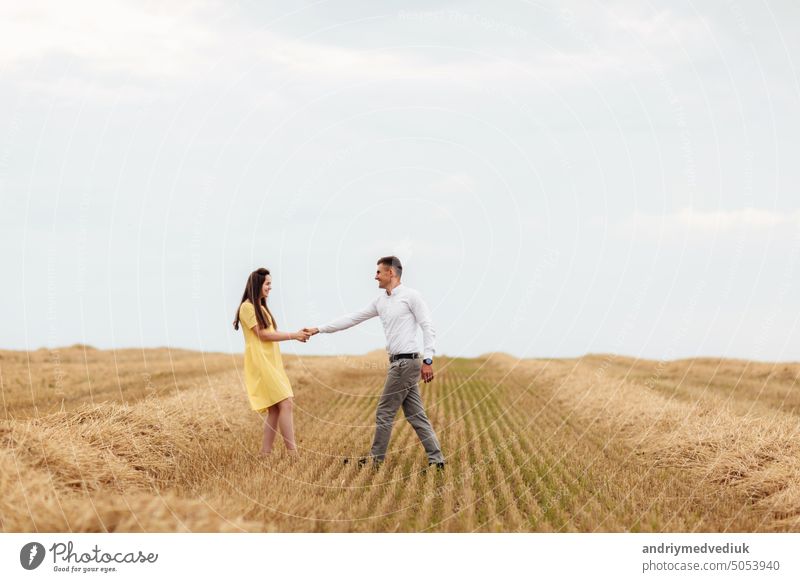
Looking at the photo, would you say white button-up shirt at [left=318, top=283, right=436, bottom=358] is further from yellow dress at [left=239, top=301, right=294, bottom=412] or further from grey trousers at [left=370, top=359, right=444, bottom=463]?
yellow dress at [left=239, top=301, right=294, bottom=412]

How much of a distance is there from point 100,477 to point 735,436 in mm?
8316

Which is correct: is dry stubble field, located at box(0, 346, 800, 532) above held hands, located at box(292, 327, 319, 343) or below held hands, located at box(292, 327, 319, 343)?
below

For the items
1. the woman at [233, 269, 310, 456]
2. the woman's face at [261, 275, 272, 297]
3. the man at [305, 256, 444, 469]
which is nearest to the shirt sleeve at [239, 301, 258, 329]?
the woman at [233, 269, 310, 456]

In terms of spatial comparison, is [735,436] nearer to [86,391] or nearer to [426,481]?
[426,481]

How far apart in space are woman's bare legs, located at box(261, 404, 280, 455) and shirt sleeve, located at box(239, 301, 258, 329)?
1.23m

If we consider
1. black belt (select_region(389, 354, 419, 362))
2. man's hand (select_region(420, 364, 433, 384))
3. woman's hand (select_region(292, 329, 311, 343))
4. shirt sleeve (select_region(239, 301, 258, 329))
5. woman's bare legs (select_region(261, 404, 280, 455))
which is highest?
shirt sleeve (select_region(239, 301, 258, 329))

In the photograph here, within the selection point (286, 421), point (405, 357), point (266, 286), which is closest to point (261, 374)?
point (286, 421)

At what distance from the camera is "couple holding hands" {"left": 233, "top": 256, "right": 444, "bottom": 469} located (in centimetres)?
1005

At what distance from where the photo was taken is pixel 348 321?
10727 mm

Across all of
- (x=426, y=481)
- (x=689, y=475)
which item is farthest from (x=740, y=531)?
(x=426, y=481)

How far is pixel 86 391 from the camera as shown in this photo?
73.0 ft

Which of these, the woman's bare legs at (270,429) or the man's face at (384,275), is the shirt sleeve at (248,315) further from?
the man's face at (384,275)

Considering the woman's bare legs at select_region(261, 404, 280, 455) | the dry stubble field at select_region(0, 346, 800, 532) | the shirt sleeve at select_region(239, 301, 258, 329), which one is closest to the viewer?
the dry stubble field at select_region(0, 346, 800, 532)

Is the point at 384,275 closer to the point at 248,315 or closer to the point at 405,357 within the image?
the point at 405,357
